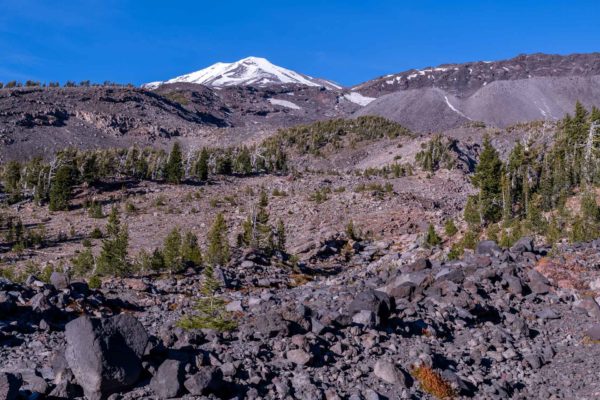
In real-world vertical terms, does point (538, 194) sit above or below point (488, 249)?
above

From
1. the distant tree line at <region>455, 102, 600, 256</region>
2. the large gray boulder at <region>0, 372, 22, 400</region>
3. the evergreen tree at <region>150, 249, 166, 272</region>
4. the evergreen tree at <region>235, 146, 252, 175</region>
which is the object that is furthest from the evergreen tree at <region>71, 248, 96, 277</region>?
the evergreen tree at <region>235, 146, 252, 175</region>

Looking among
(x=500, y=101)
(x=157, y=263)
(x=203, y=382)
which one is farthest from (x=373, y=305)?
(x=500, y=101)

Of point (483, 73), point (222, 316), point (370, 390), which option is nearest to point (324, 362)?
point (370, 390)

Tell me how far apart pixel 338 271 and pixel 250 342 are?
12378 mm

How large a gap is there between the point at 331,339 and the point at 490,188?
2232 centimetres

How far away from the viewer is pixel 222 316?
379 inches

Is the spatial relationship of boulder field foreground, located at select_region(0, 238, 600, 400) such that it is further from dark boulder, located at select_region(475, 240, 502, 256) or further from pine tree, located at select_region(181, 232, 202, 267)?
pine tree, located at select_region(181, 232, 202, 267)

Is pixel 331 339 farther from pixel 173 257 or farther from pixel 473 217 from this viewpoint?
pixel 473 217

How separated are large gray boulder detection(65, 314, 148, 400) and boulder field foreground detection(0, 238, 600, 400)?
0.01 m

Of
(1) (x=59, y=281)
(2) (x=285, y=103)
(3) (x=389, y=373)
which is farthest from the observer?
(2) (x=285, y=103)

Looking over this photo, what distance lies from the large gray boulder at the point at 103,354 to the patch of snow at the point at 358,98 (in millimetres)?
166866

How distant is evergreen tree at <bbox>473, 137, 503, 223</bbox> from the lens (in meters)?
27.7

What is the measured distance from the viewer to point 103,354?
6383mm

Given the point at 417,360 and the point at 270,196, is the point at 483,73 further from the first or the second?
the point at 417,360
